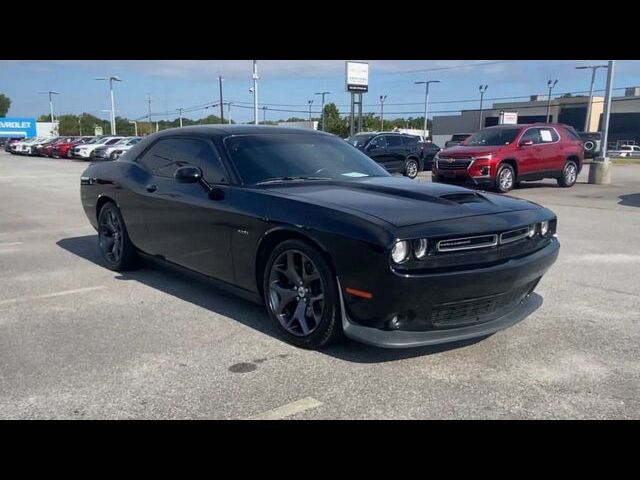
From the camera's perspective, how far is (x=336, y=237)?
3443 mm

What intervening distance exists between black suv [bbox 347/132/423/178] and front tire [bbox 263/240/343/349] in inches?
614

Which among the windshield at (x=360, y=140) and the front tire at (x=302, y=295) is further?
the windshield at (x=360, y=140)

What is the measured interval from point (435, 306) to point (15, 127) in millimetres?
75707

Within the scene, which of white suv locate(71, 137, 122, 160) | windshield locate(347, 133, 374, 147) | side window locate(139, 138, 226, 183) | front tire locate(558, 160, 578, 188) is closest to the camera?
side window locate(139, 138, 226, 183)

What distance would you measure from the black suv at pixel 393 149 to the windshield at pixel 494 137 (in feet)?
15.1

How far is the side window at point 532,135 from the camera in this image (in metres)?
14.5

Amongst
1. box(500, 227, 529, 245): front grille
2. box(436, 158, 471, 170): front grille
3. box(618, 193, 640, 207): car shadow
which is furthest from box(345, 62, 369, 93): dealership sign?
box(500, 227, 529, 245): front grille

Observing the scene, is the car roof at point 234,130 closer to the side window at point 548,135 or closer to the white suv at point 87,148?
the side window at point 548,135

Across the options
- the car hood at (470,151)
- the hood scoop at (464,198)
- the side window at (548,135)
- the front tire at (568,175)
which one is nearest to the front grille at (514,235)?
the hood scoop at (464,198)

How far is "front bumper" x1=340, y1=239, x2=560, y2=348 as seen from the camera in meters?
3.26

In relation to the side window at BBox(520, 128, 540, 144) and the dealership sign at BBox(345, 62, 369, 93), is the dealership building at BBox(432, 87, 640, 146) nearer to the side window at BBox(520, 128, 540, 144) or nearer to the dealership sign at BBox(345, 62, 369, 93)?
the dealership sign at BBox(345, 62, 369, 93)

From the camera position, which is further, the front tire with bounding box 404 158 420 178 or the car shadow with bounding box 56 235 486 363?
the front tire with bounding box 404 158 420 178
